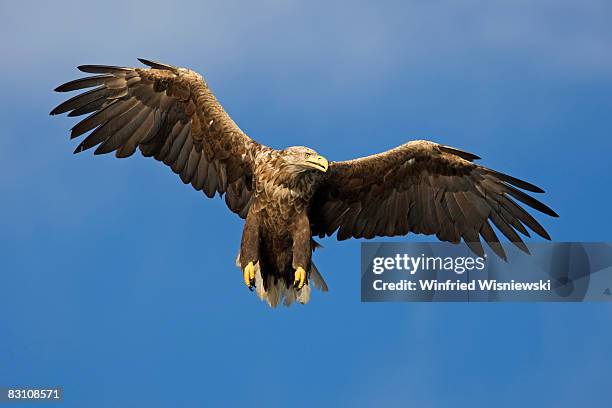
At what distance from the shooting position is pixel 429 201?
17.4 metres

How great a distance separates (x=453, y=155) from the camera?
678 inches

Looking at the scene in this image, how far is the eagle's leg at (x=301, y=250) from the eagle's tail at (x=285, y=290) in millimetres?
573

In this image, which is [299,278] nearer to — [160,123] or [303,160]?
[303,160]

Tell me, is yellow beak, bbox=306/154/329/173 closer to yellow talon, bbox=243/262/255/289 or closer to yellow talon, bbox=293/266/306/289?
yellow talon, bbox=293/266/306/289

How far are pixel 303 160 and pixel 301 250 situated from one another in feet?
3.18

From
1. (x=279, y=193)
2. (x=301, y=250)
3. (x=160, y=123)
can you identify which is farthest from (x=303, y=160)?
(x=160, y=123)

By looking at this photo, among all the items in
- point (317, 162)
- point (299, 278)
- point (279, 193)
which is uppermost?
point (317, 162)

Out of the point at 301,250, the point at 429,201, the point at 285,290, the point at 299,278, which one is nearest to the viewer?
the point at 299,278

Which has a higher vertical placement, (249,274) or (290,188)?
(290,188)

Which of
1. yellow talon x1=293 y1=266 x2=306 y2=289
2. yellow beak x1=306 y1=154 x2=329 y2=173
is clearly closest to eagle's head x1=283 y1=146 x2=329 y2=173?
yellow beak x1=306 y1=154 x2=329 y2=173

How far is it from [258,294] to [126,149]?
Result: 226 centimetres

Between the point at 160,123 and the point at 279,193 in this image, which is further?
the point at 160,123

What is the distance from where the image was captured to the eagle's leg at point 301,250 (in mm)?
16031

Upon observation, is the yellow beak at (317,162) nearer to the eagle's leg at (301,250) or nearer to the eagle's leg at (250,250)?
the eagle's leg at (301,250)
